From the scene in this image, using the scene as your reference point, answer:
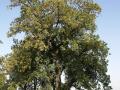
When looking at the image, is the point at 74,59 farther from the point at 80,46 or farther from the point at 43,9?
the point at 43,9

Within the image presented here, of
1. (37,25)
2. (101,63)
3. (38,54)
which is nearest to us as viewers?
(37,25)

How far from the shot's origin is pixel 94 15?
56.5m

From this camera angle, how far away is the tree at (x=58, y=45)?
53.7 m

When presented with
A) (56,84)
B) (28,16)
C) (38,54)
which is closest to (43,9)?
(28,16)

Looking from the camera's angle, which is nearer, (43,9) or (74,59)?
(43,9)

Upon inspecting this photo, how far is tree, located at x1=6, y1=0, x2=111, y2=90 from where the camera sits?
53.7m

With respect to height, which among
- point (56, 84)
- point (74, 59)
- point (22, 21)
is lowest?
point (56, 84)

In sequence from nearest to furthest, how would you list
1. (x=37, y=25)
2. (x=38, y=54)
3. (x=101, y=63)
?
(x=37, y=25), (x=38, y=54), (x=101, y=63)

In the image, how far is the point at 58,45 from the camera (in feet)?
183

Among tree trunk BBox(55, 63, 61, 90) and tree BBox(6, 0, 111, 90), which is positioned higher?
tree BBox(6, 0, 111, 90)

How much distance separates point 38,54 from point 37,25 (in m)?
5.35

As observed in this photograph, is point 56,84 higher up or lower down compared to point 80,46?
lower down

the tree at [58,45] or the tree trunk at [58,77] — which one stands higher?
the tree at [58,45]

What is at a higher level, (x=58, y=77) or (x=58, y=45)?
(x=58, y=45)
